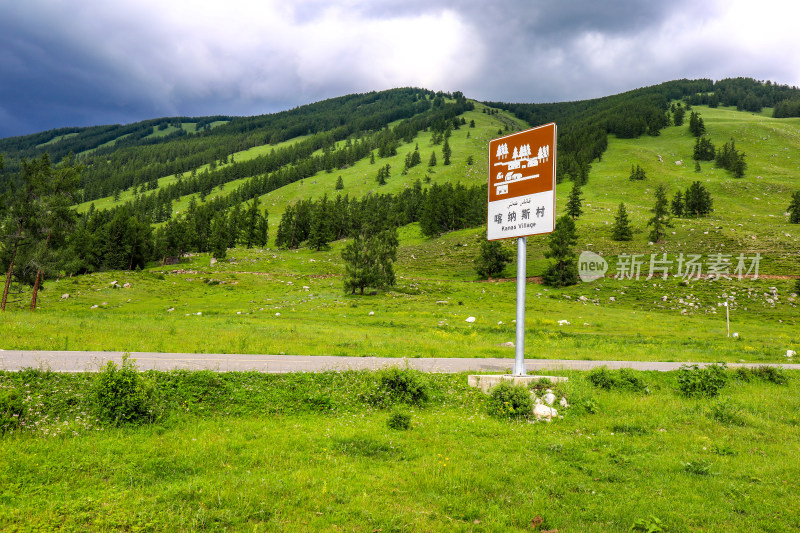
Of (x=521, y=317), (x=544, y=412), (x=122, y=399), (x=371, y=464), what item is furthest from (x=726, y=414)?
(x=122, y=399)

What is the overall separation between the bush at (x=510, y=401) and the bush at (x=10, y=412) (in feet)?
37.9

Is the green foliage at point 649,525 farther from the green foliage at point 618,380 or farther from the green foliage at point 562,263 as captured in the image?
the green foliage at point 562,263

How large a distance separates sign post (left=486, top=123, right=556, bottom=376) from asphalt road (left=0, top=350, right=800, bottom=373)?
3802 mm

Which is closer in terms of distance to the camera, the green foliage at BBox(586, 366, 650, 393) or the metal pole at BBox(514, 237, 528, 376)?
the metal pole at BBox(514, 237, 528, 376)

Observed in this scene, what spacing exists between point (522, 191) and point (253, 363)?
1215 cm

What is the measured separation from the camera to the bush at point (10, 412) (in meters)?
8.68

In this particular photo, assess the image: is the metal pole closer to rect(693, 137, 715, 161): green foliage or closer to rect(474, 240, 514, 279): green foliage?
rect(474, 240, 514, 279): green foliage

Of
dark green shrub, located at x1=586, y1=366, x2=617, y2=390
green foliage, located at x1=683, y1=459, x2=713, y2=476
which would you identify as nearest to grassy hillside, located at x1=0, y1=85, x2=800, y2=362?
dark green shrub, located at x1=586, y1=366, x2=617, y2=390

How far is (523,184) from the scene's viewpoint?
14.5m

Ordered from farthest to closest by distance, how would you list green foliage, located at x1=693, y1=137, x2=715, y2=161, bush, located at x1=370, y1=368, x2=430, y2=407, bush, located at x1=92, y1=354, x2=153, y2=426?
green foliage, located at x1=693, y1=137, x2=715, y2=161 → bush, located at x1=370, y1=368, x2=430, y2=407 → bush, located at x1=92, y1=354, x2=153, y2=426

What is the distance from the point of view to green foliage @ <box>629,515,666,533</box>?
19.3 feet

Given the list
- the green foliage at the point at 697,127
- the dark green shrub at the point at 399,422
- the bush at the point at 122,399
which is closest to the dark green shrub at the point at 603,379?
the dark green shrub at the point at 399,422

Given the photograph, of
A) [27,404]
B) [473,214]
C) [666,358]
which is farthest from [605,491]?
[473,214]

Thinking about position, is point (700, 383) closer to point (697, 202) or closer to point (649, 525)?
point (649, 525)
